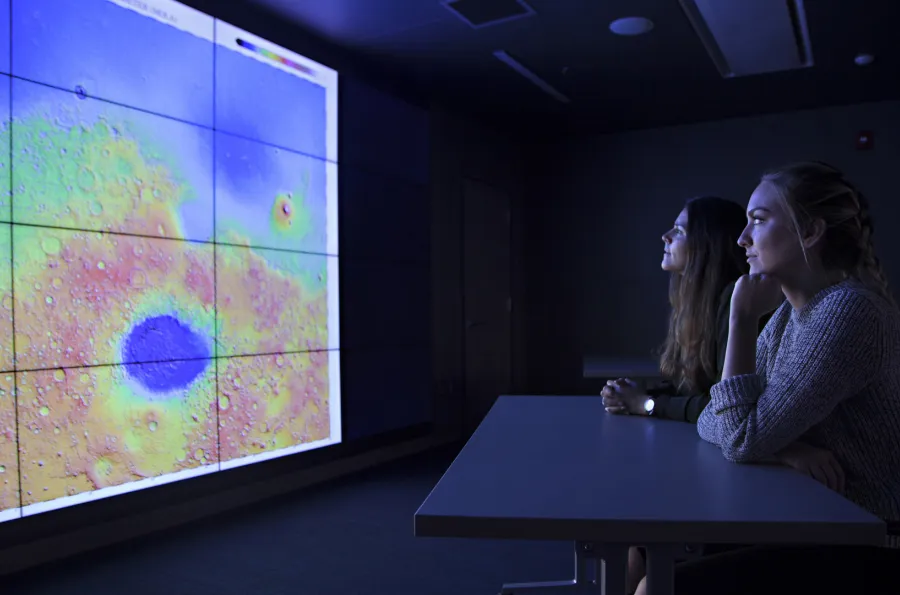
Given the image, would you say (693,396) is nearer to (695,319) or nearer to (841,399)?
(695,319)

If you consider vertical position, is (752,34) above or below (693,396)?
above

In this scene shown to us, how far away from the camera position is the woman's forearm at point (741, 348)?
118cm

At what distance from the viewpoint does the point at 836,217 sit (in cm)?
113

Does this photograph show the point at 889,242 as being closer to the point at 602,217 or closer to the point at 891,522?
the point at 602,217

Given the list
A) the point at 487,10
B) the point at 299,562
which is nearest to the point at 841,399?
the point at 299,562

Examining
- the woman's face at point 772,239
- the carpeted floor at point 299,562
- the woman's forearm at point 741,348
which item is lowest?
the carpeted floor at point 299,562

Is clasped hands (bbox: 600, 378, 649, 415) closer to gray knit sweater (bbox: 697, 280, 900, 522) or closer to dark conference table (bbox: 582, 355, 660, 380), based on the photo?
gray knit sweater (bbox: 697, 280, 900, 522)

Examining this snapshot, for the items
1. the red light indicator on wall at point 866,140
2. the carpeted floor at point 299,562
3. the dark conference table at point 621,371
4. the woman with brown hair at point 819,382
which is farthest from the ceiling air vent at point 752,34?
the carpeted floor at point 299,562

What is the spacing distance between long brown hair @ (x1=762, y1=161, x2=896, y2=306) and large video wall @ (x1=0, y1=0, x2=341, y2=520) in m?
2.56

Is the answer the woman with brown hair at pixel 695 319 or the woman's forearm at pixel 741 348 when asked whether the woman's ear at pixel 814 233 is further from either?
the woman with brown hair at pixel 695 319

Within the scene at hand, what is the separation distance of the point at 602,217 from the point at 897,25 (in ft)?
9.44

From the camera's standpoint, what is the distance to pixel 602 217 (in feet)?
20.8

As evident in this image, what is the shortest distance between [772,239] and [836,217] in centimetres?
10

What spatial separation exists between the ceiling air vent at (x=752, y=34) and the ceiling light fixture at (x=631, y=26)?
23 cm
